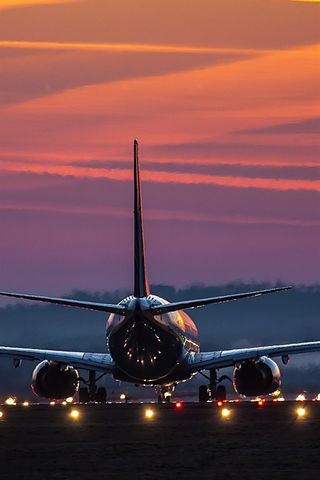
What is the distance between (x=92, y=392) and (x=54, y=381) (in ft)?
11.4

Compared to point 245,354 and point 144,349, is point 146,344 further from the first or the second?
point 245,354

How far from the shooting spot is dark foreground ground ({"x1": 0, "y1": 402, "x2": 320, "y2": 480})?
3369cm

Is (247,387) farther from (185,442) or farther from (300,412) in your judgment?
(185,442)

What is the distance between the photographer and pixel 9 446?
42094 mm

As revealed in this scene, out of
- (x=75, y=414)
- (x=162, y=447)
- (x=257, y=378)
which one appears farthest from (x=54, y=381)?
(x=162, y=447)

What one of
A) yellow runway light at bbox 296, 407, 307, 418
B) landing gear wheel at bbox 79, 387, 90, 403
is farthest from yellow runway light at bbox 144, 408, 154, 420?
landing gear wheel at bbox 79, 387, 90, 403

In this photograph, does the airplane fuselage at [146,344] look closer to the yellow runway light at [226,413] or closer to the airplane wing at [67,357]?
the airplane wing at [67,357]

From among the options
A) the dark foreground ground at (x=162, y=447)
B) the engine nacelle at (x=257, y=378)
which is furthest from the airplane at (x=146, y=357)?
the dark foreground ground at (x=162, y=447)

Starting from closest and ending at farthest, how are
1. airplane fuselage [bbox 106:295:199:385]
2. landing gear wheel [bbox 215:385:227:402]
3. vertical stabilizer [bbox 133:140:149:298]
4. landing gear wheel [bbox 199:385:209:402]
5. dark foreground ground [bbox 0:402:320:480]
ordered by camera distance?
1. dark foreground ground [bbox 0:402:320:480]
2. airplane fuselage [bbox 106:295:199:385]
3. vertical stabilizer [bbox 133:140:149:298]
4. landing gear wheel [bbox 215:385:227:402]
5. landing gear wheel [bbox 199:385:209:402]

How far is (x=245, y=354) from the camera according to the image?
101 meters

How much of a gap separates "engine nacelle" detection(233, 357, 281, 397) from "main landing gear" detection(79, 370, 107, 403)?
10.0 m

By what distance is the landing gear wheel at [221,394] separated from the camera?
100000 mm

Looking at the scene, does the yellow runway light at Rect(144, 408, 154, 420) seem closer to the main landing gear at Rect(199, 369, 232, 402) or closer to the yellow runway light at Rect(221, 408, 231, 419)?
the yellow runway light at Rect(221, 408, 231, 419)

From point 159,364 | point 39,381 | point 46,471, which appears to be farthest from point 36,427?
point 39,381
